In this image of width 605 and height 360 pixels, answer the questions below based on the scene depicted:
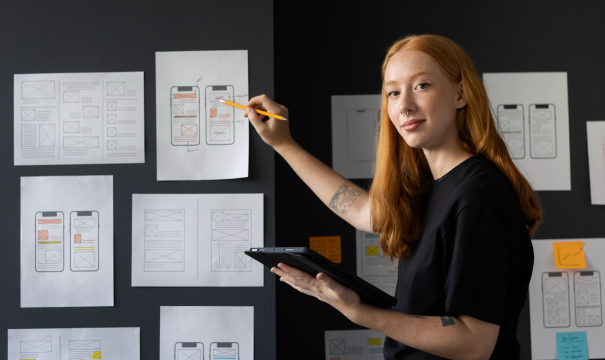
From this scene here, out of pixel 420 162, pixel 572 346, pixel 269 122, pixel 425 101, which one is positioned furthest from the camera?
pixel 572 346

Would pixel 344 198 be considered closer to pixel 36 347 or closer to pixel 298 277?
pixel 298 277

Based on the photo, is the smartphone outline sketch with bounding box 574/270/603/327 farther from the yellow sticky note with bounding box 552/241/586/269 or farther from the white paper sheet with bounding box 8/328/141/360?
the white paper sheet with bounding box 8/328/141/360

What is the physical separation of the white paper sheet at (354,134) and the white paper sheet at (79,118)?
75 cm

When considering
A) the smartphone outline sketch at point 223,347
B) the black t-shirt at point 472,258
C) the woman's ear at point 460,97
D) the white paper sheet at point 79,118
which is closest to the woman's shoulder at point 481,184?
the black t-shirt at point 472,258

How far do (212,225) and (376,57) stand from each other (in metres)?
0.96

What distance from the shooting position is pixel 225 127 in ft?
4.30

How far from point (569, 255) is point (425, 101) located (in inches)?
46.8

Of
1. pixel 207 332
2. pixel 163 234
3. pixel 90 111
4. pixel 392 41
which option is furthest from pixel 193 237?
pixel 392 41

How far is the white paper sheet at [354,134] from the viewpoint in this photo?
176 cm

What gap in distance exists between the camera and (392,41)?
180cm

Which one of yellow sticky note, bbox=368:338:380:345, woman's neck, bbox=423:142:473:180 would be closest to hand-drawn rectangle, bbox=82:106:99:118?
woman's neck, bbox=423:142:473:180

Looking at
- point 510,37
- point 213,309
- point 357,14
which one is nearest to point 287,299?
point 213,309

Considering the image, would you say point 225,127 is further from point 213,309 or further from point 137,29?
point 213,309

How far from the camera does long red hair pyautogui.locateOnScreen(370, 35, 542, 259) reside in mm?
972
